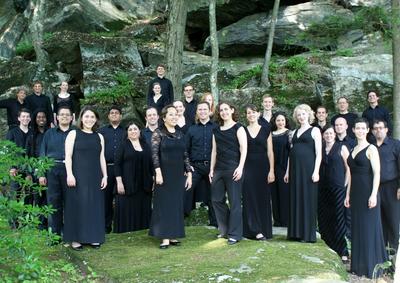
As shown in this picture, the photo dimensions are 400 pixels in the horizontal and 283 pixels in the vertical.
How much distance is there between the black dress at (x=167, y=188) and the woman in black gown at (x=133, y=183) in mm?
1225

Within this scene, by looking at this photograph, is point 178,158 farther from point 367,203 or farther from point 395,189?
point 395,189

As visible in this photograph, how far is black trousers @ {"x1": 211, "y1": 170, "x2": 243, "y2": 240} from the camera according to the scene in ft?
21.3

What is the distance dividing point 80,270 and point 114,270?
46 centimetres

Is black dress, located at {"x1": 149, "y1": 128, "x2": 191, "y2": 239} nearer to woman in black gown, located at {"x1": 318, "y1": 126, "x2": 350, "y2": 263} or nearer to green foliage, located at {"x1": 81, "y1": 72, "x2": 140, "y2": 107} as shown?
woman in black gown, located at {"x1": 318, "y1": 126, "x2": 350, "y2": 263}

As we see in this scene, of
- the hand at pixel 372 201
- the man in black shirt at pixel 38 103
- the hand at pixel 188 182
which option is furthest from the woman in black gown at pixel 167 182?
the man in black shirt at pixel 38 103

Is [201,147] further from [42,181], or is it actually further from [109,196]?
[42,181]

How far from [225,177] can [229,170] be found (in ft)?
0.36

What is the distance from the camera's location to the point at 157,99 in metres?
10.3

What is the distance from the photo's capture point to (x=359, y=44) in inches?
638

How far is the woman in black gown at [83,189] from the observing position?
639 cm

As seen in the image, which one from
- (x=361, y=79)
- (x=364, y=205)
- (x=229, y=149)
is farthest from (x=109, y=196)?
(x=361, y=79)

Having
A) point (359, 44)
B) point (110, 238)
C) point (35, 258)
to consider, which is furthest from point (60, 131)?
point (359, 44)

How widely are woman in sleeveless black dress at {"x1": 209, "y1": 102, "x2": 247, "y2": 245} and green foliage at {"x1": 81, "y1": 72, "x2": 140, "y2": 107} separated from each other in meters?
6.86

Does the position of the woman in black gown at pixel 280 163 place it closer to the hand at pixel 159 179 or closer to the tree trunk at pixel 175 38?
the hand at pixel 159 179
